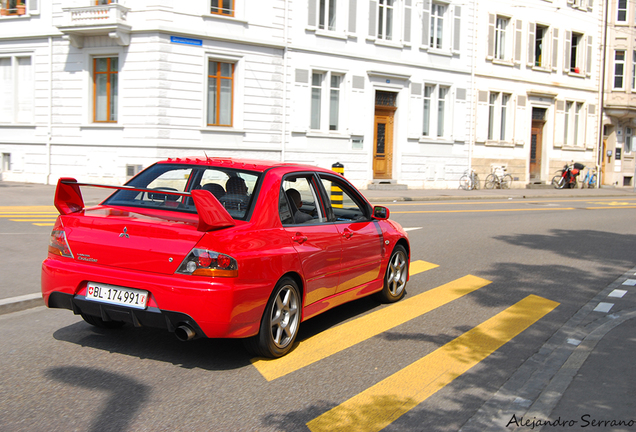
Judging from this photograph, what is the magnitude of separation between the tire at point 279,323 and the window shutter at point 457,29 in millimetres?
28257

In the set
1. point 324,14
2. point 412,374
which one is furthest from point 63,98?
point 412,374

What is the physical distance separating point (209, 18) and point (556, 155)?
23.1 m

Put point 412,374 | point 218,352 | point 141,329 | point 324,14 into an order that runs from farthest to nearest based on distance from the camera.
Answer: point 324,14, point 141,329, point 218,352, point 412,374

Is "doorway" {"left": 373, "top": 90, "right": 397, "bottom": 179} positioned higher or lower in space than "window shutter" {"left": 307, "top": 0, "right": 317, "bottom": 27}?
lower

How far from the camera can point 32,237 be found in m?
10.4

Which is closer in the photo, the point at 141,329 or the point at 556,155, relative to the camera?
the point at 141,329

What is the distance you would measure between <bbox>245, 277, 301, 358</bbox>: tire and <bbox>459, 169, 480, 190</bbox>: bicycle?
27.0 metres

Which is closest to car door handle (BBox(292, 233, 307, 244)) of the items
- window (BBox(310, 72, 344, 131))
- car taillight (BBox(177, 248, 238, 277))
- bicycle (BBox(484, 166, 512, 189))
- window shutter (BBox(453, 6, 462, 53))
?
car taillight (BBox(177, 248, 238, 277))

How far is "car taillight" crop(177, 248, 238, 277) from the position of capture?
4.34m

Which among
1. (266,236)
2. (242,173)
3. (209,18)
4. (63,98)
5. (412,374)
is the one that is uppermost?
(209,18)

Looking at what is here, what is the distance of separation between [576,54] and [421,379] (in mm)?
38452

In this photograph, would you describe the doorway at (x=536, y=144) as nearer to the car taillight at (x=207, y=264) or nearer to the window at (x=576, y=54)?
the window at (x=576, y=54)

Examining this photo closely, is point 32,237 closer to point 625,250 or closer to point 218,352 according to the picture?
point 218,352

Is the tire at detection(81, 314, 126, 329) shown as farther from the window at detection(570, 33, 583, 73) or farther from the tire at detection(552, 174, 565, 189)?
the window at detection(570, 33, 583, 73)
